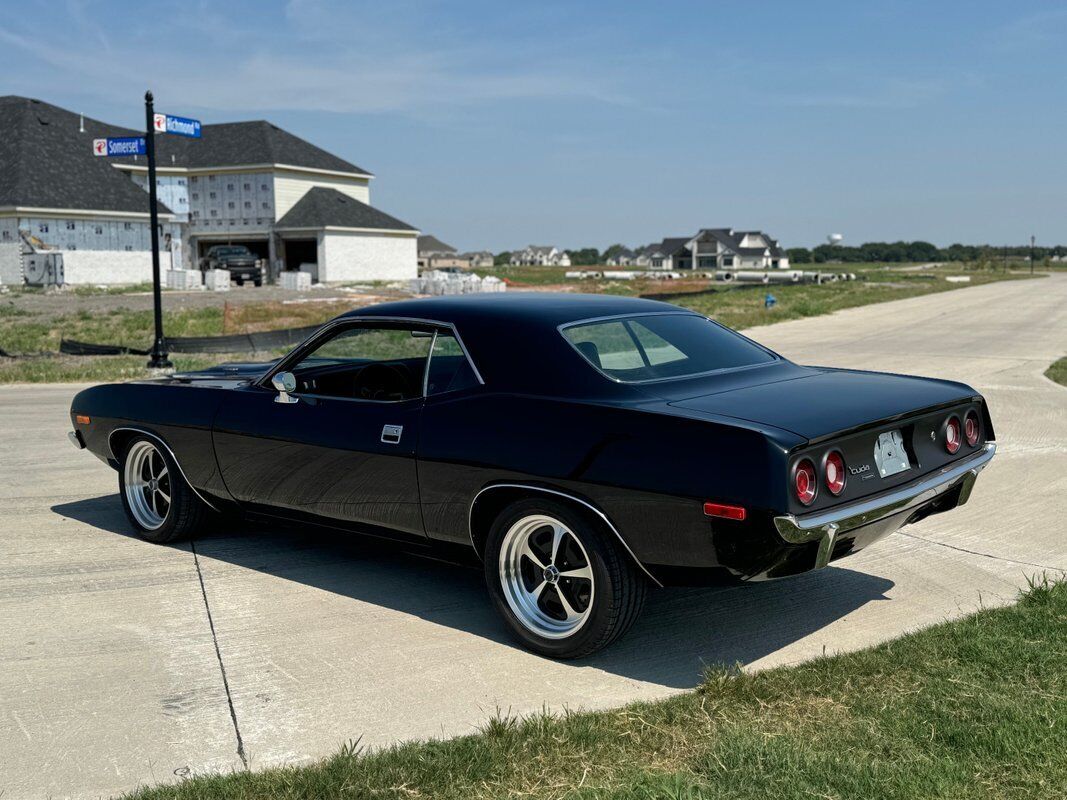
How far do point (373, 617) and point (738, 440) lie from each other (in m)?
2.09

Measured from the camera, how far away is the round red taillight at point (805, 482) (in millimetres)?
3967

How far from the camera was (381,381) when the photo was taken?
19.4 feet

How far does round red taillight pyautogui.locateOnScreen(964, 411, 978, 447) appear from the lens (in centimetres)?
507

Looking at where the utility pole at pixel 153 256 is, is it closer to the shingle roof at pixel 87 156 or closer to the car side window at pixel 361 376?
the car side window at pixel 361 376

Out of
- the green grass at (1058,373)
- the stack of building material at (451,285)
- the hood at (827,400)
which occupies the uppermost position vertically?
the stack of building material at (451,285)

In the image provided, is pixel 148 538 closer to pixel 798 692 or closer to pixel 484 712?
pixel 484 712

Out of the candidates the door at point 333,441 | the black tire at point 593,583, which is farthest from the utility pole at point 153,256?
the black tire at point 593,583

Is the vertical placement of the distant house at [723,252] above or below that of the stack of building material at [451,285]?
above

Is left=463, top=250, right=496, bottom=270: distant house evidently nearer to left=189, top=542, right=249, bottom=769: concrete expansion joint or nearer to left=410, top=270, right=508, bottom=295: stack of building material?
left=410, top=270, right=508, bottom=295: stack of building material

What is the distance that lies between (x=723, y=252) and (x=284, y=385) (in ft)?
487

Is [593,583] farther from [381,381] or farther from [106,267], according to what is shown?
[106,267]

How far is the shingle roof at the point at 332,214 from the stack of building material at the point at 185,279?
288 inches

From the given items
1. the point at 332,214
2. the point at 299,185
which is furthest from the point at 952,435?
the point at 299,185

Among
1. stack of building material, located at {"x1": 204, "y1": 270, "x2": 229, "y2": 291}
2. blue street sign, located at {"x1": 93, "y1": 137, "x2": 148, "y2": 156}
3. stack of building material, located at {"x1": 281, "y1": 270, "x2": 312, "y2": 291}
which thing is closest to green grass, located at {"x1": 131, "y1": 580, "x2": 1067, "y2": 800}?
blue street sign, located at {"x1": 93, "y1": 137, "x2": 148, "y2": 156}
